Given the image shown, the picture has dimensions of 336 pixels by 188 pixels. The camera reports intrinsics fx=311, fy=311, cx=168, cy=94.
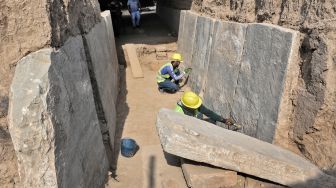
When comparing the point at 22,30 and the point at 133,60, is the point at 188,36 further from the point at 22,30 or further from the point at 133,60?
the point at 22,30

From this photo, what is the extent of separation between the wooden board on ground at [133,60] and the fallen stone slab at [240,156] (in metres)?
5.21

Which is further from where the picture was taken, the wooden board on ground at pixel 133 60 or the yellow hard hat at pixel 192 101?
the wooden board on ground at pixel 133 60

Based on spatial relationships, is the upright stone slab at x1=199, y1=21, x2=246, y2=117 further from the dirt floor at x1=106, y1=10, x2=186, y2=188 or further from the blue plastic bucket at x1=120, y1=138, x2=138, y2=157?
the blue plastic bucket at x1=120, y1=138, x2=138, y2=157

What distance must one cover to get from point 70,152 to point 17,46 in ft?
3.18

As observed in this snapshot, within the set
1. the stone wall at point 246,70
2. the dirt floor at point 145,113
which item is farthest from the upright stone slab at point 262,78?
the dirt floor at point 145,113

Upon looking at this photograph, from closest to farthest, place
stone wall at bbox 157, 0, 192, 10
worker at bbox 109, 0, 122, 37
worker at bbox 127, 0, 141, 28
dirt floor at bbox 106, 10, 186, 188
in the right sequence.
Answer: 1. dirt floor at bbox 106, 10, 186, 188
2. stone wall at bbox 157, 0, 192, 10
3. worker at bbox 109, 0, 122, 37
4. worker at bbox 127, 0, 141, 28

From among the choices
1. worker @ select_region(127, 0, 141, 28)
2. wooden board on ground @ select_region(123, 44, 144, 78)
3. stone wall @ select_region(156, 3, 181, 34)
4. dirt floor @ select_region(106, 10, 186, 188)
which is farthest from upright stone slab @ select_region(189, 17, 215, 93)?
worker @ select_region(127, 0, 141, 28)

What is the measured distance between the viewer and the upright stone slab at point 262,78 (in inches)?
142

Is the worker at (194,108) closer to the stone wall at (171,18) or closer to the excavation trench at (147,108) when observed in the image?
the excavation trench at (147,108)

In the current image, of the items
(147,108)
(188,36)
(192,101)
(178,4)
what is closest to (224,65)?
(192,101)

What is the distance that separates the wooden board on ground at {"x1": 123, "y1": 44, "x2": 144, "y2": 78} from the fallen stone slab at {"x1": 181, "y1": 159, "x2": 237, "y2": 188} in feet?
17.3

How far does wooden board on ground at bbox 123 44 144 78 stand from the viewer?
8633 mm

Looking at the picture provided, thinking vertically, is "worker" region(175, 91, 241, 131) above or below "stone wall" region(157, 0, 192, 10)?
below

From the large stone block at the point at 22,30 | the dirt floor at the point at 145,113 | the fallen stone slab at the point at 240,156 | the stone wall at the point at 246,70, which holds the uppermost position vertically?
the large stone block at the point at 22,30
